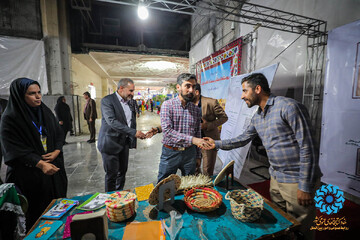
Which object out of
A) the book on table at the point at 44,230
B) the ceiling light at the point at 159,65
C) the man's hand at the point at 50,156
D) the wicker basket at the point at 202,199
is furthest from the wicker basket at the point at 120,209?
the ceiling light at the point at 159,65

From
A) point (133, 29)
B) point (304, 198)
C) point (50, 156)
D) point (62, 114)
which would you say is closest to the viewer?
point (304, 198)

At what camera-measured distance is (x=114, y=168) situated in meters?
2.59

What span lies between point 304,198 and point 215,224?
884 mm

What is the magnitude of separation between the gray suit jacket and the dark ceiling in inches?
319

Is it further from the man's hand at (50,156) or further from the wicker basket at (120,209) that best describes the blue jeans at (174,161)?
the man's hand at (50,156)

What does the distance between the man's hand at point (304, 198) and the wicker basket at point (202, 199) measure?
72 cm

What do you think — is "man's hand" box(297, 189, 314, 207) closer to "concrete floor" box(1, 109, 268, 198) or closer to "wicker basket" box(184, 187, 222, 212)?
"wicker basket" box(184, 187, 222, 212)

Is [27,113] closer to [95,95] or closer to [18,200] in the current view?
[18,200]

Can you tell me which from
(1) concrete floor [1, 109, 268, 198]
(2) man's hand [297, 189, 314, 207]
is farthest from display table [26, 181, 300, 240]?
(1) concrete floor [1, 109, 268, 198]

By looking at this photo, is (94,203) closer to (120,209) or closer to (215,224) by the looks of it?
(120,209)

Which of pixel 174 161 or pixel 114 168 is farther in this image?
pixel 114 168

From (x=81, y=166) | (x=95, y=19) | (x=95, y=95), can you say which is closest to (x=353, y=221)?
(x=81, y=166)

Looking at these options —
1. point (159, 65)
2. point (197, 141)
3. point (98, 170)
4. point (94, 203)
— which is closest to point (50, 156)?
point (94, 203)

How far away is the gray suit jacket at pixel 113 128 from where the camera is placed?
2461 millimetres
